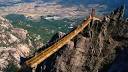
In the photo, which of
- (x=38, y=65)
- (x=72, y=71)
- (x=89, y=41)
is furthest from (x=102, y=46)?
(x=38, y=65)

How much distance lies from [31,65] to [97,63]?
11.0m

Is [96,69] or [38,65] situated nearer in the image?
[96,69]

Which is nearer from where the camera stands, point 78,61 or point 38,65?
point 78,61

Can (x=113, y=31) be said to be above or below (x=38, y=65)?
above

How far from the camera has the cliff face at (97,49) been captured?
219ft

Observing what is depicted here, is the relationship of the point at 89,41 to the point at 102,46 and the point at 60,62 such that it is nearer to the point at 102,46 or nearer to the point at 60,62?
the point at 102,46

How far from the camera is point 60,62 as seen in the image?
66938mm

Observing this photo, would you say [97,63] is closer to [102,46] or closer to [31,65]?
[102,46]

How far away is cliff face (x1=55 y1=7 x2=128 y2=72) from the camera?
6681cm

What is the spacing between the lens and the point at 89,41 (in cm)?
7025

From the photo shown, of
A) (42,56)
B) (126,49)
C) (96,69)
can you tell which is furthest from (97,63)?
(42,56)

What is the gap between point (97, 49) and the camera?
68.8m

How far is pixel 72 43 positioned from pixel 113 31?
24.5 ft

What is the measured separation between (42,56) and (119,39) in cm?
1316
